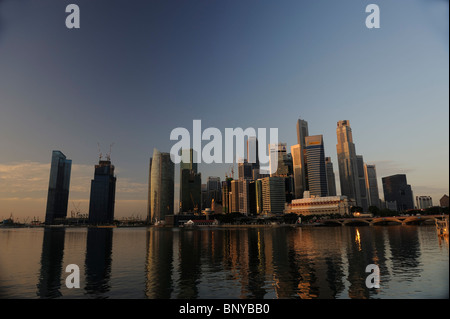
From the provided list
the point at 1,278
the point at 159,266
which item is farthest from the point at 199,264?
the point at 1,278

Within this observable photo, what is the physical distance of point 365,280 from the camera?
38.2 meters

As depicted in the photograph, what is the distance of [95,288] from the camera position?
36.8 meters

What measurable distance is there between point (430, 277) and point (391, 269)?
6288mm

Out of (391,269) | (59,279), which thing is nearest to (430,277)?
(391,269)
